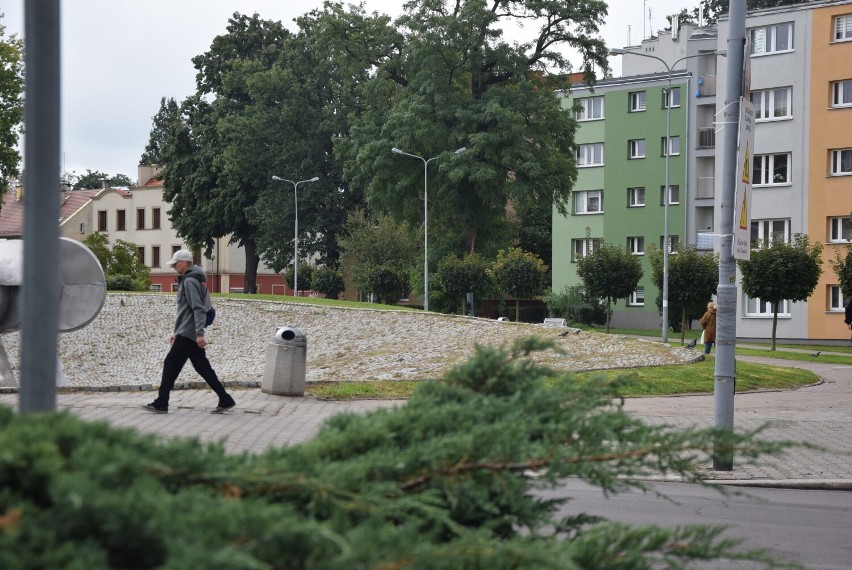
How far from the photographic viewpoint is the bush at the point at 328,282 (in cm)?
7144

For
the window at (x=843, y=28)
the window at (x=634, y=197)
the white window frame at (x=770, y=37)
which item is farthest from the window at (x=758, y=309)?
the window at (x=634, y=197)

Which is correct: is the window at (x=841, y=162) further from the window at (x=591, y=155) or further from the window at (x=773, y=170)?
the window at (x=591, y=155)

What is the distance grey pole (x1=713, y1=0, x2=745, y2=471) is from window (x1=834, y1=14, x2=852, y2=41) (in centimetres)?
4871

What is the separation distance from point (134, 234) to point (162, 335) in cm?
7719

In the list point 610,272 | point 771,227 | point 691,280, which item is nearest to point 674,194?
point 771,227

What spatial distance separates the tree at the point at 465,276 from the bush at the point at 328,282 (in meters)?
13.9

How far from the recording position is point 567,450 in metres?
3.26

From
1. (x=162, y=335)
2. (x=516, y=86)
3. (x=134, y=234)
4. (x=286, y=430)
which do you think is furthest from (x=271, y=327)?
(x=134, y=234)

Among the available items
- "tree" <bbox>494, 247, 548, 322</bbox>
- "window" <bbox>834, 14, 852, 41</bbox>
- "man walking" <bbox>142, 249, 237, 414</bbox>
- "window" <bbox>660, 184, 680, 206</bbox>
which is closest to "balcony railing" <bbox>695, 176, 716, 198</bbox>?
"window" <bbox>660, 184, 680, 206</bbox>

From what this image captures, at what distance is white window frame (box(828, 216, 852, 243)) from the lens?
56750 mm

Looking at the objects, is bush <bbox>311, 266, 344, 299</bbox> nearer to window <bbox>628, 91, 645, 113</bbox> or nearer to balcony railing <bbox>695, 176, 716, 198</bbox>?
window <bbox>628, 91, 645, 113</bbox>

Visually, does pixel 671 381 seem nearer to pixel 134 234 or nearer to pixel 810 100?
pixel 810 100

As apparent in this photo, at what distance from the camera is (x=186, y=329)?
48.1ft

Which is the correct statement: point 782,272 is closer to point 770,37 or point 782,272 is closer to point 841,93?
point 841,93
